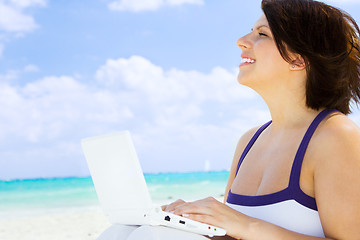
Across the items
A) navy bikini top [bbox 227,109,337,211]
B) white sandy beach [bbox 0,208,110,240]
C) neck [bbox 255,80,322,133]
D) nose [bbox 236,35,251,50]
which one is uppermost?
nose [bbox 236,35,251,50]

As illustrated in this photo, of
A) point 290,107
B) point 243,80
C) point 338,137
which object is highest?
point 243,80

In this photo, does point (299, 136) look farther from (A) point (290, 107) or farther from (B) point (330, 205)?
(B) point (330, 205)

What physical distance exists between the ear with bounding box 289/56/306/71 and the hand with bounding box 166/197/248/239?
76 centimetres

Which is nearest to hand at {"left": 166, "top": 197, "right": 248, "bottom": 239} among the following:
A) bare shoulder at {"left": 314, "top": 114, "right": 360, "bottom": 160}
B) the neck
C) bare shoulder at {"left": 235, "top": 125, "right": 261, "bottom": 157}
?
bare shoulder at {"left": 314, "top": 114, "right": 360, "bottom": 160}

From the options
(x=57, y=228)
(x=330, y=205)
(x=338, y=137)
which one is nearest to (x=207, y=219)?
(x=330, y=205)

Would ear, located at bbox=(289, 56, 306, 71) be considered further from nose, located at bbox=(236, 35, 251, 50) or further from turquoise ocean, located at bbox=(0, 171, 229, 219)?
turquoise ocean, located at bbox=(0, 171, 229, 219)

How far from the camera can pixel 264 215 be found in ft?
6.46

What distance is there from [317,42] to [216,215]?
3.10ft

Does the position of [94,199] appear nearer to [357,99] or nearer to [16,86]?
[16,86]

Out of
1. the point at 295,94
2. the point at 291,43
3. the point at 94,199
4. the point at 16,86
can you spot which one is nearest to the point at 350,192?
the point at 295,94

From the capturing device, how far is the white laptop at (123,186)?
1694 millimetres

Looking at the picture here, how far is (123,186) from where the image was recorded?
1816mm

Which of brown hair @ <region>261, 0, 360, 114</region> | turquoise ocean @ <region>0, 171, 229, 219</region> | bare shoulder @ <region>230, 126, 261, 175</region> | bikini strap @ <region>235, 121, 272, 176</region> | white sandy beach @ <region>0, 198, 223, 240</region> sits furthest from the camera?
turquoise ocean @ <region>0, 171, 229, 219</region>

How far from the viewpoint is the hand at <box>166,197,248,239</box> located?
67.6 inches
